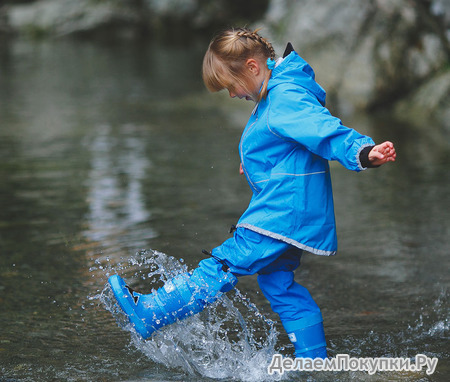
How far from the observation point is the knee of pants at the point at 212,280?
300 cm

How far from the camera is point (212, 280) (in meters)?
3.01

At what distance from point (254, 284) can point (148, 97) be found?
8.48 metres

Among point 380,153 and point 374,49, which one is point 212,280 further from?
point 374,49

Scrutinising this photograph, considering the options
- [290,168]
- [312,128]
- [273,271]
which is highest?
[312,128]

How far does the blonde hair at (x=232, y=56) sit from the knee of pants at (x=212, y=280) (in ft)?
2.48

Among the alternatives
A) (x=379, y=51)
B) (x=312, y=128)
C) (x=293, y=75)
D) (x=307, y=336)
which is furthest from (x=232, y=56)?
(x=379, y=51)

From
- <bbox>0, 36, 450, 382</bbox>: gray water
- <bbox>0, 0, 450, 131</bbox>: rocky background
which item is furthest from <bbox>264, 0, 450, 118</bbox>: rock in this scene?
<bbox>0, 36, 450, 382</bbox>: gray water

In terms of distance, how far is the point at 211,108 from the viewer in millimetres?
11375

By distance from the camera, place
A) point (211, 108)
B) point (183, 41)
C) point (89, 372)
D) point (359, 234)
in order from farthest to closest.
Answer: point (183, 41) < point (211, 108) < point (359, 234) < point (89, 372)

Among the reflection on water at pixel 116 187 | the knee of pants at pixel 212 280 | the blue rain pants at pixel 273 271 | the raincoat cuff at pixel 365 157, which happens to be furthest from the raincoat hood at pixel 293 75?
the reflection on water at pixel 116 187

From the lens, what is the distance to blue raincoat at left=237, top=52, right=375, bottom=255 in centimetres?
290

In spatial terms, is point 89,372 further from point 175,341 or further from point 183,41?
point 183,41

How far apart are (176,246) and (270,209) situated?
1.85 metres

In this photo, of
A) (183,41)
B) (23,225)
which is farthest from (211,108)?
(183,41)
